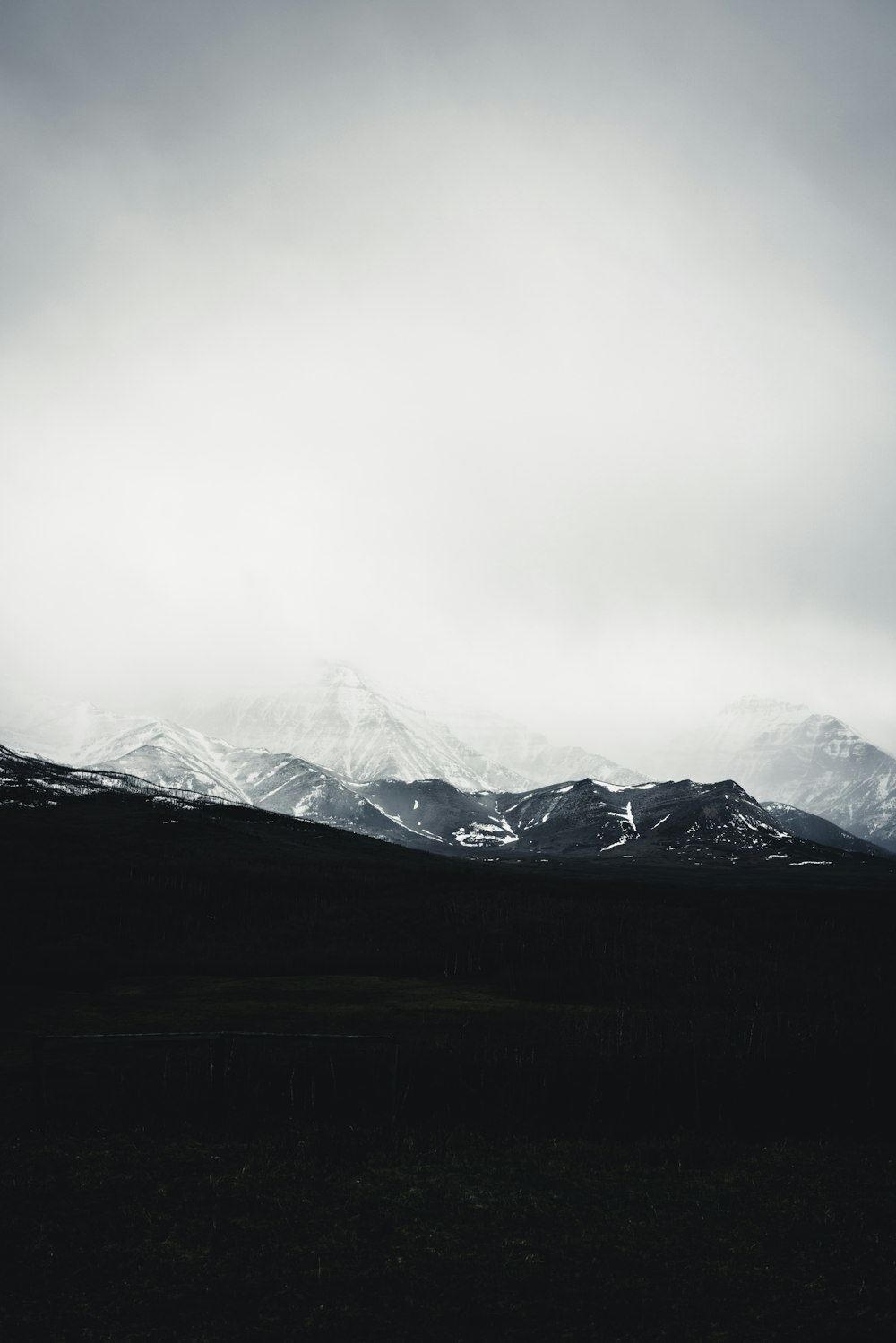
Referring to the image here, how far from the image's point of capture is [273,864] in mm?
132000

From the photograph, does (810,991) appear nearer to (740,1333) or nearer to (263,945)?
(263,945)

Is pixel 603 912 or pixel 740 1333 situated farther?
pixel 603 912

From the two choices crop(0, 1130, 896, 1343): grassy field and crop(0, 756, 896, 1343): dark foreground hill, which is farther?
crop(0, 756, 896, 1343): dark foreground hill

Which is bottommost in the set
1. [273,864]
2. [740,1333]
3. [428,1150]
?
[273,864]

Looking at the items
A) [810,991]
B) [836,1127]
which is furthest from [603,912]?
[836,1127]

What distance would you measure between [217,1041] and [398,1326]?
14.5 m

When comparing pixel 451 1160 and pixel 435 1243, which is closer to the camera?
pixel 435 1243

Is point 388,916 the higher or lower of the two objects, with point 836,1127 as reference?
lower

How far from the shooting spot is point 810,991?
6031cm

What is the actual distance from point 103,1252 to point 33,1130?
27.7 feet

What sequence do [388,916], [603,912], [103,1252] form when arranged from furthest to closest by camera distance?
[603,912] < [388,916] < [103,1252]

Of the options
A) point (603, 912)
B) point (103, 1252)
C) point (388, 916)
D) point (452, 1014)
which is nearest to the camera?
point (103, 1252)

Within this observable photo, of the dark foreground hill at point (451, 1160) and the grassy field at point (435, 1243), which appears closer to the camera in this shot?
the grassy field at point (435, 1243)

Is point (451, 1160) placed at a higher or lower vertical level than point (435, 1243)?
lower
